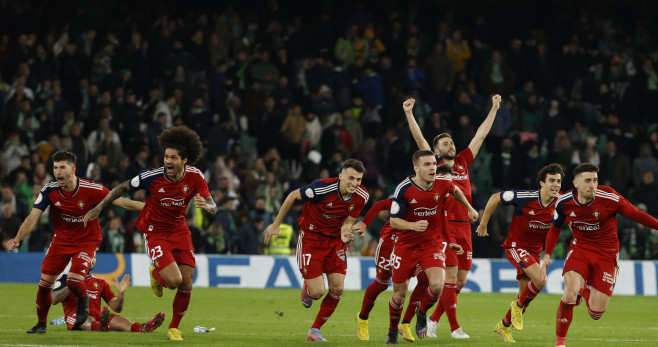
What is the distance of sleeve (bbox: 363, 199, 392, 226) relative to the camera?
12.6 meters

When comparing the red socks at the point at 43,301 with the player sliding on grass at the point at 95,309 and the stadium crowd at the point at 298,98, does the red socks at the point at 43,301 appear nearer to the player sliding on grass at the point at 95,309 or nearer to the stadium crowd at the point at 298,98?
the player sliding on grass at the point at 95,309

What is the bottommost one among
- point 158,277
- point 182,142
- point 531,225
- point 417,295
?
point 417,295

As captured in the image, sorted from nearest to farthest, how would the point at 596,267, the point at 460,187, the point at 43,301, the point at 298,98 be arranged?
1. the point at 596,267
2. the point at 43,301
3. the point at 460,187
4. the point at 298,98

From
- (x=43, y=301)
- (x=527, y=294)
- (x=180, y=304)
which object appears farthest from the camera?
(x=527, y=294)

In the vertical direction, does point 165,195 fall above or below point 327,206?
above

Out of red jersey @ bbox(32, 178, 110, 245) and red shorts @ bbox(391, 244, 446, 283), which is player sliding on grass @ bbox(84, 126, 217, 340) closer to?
red jersey @ bbox(32, 178, 110, 245)

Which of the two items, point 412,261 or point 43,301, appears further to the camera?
point 43,301

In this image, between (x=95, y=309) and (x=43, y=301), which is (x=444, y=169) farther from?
(x=43, y=301)

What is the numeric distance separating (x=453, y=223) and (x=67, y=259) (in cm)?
512

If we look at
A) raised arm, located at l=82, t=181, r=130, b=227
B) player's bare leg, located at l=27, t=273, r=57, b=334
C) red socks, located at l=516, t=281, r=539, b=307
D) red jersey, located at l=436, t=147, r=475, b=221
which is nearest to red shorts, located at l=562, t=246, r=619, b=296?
red socks, located at l=516, t=281, r=539, b=307

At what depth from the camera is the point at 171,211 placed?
12.7 metres

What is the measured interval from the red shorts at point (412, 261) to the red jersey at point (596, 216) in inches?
59.3

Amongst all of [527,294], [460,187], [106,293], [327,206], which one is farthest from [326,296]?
[106,293]

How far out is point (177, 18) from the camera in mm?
28000
